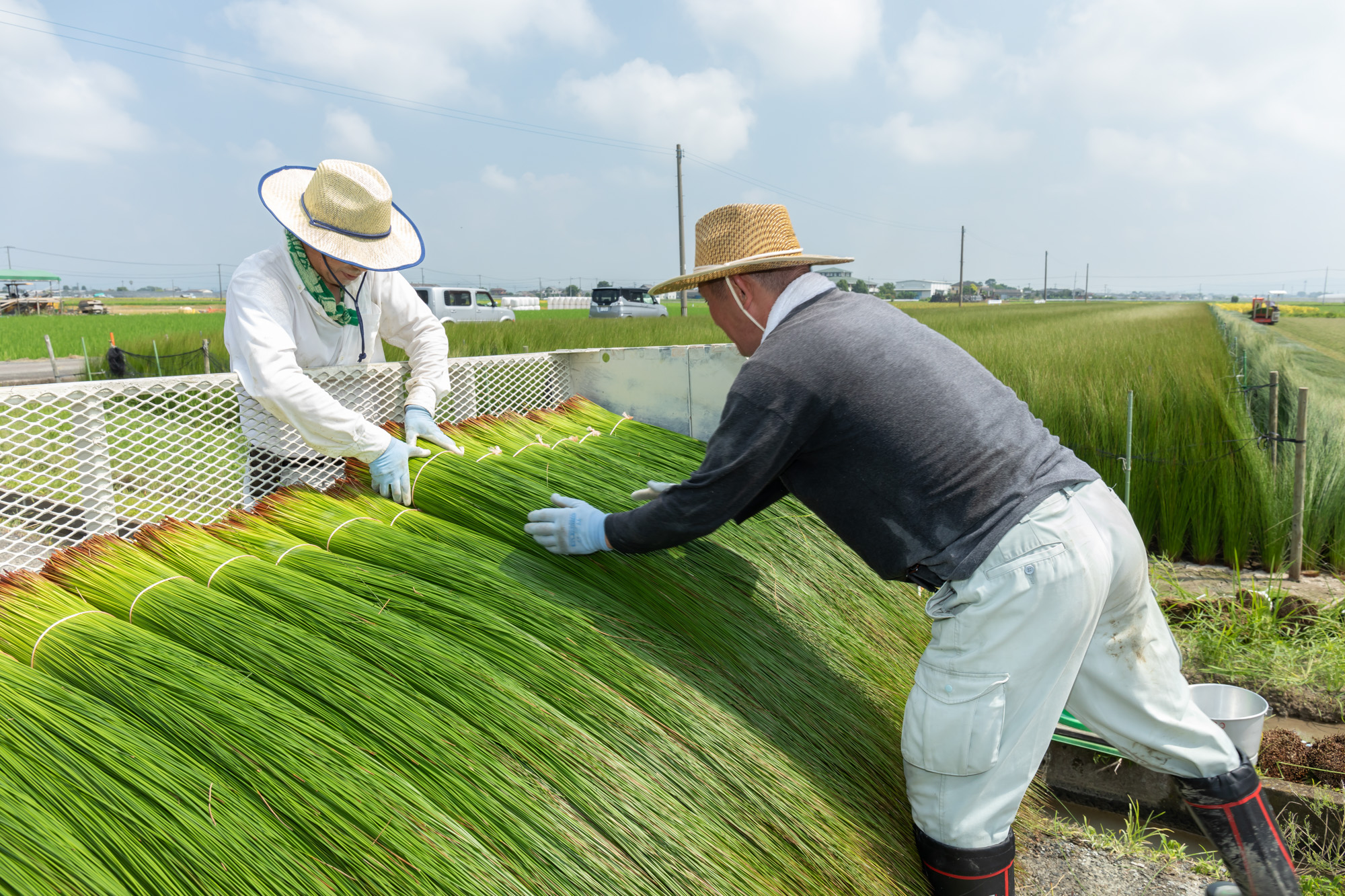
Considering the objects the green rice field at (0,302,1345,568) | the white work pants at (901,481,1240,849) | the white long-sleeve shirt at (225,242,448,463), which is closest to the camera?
the white work pants at (901,481,1240,849)

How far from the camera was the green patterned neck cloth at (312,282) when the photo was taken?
203cm

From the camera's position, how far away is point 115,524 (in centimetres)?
179

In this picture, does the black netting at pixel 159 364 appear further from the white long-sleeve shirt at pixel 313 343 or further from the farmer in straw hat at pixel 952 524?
the farmer in straw hat at pixel 952 524

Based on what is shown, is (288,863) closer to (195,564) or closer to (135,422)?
(195,564)

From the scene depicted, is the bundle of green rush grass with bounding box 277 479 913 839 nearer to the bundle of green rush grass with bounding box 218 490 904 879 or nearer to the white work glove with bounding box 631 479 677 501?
the bundle of green rush grass with bounding box 218 490 904 879

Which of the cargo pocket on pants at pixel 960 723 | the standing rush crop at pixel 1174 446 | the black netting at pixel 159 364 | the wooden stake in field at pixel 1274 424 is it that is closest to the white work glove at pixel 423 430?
the cargo pocket on pants at pixel 960 723

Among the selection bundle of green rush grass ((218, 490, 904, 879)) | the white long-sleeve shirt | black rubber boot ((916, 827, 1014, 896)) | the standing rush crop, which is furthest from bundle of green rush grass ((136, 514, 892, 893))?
the standing rush crop

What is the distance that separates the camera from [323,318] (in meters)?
2.15

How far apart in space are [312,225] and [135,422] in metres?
0.65

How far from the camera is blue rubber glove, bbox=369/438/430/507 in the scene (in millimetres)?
1896

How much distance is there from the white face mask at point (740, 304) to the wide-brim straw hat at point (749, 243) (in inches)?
0.7

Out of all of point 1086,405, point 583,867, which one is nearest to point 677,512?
point 583,867

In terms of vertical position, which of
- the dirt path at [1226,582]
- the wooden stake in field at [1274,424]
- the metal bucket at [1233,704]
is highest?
the wooden stake in field at [1274,424]

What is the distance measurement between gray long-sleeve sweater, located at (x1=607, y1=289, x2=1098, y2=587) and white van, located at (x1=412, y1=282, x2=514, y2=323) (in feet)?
53.9
